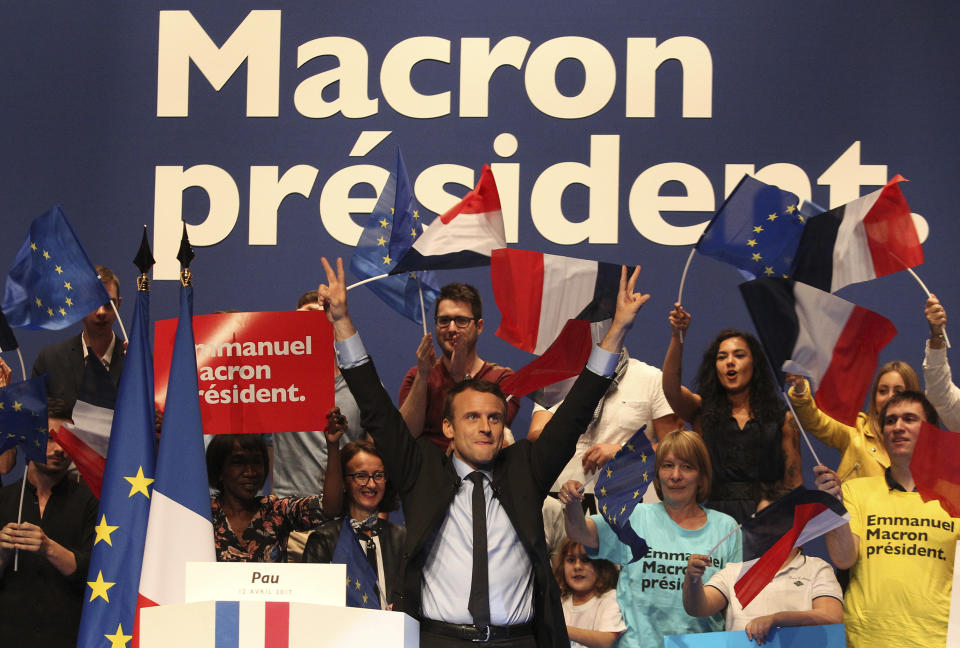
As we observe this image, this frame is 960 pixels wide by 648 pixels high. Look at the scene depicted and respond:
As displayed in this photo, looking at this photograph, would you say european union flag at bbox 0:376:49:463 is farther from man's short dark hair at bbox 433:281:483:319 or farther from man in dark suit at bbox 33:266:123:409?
man's short dark hair at bbox 433:281:483:319

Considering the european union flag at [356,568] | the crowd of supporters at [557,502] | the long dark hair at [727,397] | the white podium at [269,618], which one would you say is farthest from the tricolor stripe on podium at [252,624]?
the long dark hair at [727,397]

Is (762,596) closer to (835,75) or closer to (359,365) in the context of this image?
(359,365)

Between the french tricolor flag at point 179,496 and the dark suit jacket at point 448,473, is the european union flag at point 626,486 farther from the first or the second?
the french tricolor flag at point 179,496

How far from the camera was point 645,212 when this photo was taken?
6.45m

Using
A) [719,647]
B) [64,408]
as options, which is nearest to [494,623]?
[719,647]

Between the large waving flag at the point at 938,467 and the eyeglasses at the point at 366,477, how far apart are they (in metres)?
1.88

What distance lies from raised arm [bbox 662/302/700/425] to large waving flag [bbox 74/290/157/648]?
207 centimetres

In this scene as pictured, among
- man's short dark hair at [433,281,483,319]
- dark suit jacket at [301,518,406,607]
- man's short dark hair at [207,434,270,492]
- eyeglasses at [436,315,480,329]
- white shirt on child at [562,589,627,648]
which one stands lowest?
white shirt on child at [562,589,627,648]

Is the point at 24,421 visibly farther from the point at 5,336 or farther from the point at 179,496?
the point at 179,496

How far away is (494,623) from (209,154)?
12.6ft

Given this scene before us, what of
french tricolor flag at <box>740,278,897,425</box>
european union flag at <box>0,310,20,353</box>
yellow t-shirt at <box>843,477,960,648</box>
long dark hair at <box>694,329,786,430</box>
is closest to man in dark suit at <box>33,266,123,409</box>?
european union flag at <box>0,310,20,353</box>

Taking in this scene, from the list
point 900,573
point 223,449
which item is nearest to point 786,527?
point 900,573

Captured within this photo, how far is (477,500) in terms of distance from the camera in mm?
3775

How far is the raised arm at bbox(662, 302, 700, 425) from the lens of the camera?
16.6 ft
